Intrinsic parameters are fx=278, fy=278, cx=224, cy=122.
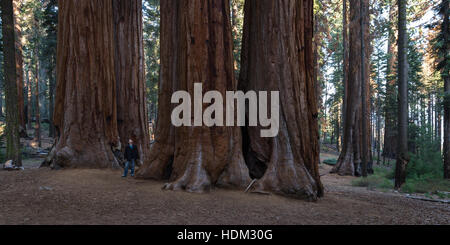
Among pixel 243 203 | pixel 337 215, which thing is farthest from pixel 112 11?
pixel 337 215

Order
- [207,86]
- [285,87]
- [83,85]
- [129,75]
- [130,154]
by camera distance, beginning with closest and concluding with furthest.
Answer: [207,86]
[285,87]
[130,154]
[83,85]
[129,75]

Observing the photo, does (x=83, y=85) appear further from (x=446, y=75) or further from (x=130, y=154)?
(x=446, y=75)

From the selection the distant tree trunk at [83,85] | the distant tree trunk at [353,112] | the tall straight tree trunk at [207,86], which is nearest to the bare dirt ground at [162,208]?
the tall straight tree trunk at [207,86]

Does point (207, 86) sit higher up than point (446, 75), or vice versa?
point (446, 75)

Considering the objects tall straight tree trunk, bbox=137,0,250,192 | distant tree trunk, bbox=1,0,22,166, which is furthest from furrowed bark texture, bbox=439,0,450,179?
distant tree trunk, bbox=1,0,22,166

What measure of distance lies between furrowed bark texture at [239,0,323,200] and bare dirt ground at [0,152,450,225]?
92cm

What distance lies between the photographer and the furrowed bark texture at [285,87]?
23.0 ft

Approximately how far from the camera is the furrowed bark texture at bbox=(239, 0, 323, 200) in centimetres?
700

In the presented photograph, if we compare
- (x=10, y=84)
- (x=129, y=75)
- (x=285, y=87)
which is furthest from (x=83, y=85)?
(x=285, y=87)

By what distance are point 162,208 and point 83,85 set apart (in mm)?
6852

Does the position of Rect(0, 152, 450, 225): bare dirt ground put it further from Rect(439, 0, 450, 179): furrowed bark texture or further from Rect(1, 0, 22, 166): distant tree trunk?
Rect(439, 0, 450, 179): furrowed bark texture

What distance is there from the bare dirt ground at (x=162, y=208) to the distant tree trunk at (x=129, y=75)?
15.9ft

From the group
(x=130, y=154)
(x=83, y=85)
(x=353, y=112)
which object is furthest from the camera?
(x=353, y=112)

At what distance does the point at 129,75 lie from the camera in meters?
12.2
